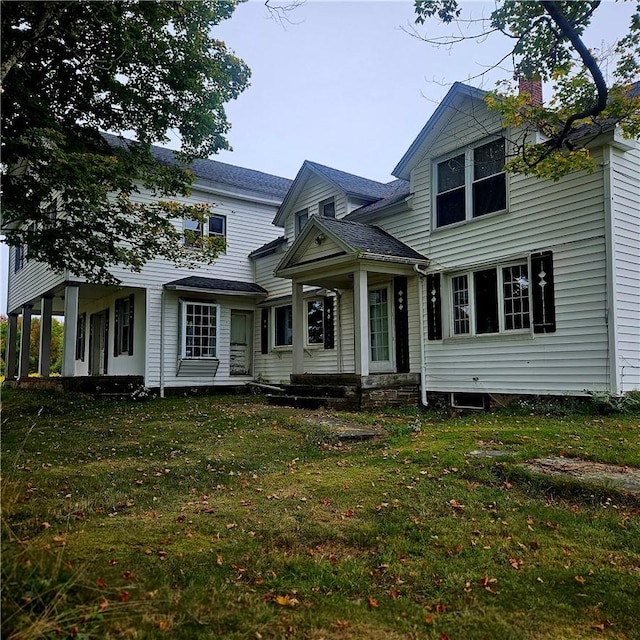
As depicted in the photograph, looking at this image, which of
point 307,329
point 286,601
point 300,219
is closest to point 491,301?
point 307,329

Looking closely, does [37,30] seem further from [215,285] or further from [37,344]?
[37,344]

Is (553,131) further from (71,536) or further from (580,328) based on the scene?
(71,536)

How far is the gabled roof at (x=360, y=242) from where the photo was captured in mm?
11824

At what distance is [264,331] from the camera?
59.6 ft

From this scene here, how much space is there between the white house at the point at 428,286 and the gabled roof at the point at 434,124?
33 mm

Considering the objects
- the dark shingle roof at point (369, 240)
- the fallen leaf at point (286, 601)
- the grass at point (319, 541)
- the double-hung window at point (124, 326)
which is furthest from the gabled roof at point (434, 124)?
the fallen leaf at point (286, 601)

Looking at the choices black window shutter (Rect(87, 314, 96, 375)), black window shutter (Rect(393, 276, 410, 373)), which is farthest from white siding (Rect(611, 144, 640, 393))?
black window shutter (Rect(87, 314, 96, 375))

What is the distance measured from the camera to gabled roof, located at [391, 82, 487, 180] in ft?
39.0

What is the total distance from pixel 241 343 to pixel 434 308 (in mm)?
8301

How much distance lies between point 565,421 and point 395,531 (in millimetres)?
5290

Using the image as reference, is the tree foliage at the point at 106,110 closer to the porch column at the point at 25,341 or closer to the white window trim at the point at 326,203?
the white window trim at the point at 326,203

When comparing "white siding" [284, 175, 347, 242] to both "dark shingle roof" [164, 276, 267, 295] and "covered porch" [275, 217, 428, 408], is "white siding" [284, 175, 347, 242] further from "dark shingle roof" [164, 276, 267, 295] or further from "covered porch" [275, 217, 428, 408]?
"dark shingle roof" [164, 276, 267, 295]

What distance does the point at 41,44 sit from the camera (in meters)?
8.48

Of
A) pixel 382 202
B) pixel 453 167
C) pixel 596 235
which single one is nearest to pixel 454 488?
pixel 596 235
